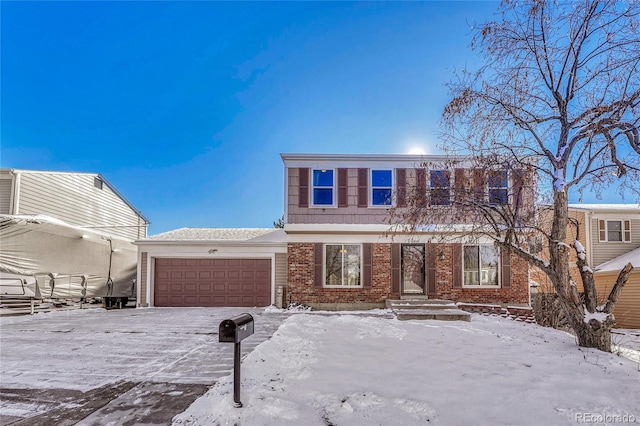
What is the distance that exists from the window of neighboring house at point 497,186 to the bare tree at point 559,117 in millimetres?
63

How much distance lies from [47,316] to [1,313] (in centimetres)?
161

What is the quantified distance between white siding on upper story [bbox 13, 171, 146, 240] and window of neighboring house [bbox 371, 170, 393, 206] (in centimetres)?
1052

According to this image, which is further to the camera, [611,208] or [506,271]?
[611,208]

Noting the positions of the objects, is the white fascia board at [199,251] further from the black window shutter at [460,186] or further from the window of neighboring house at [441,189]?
the black window shutter at [460,186]

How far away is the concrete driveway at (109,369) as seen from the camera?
11.8 ft

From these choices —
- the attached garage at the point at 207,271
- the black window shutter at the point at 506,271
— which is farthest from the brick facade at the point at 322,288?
the black window shutter at the point at 506,271

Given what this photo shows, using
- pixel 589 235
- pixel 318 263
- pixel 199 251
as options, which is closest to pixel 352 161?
pixel 318 263

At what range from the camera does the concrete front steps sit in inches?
365

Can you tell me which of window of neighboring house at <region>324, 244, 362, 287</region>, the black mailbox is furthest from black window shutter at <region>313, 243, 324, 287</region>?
the black mailbox

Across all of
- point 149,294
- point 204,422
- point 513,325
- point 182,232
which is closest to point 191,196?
point 182,232

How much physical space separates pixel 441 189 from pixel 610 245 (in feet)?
45.5

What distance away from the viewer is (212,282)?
43.5 ft

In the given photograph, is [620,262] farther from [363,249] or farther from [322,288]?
[322,288]

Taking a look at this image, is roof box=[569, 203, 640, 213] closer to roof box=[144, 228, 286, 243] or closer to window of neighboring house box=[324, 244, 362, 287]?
window of neighboring house box=[324, 244, 362, 287]
